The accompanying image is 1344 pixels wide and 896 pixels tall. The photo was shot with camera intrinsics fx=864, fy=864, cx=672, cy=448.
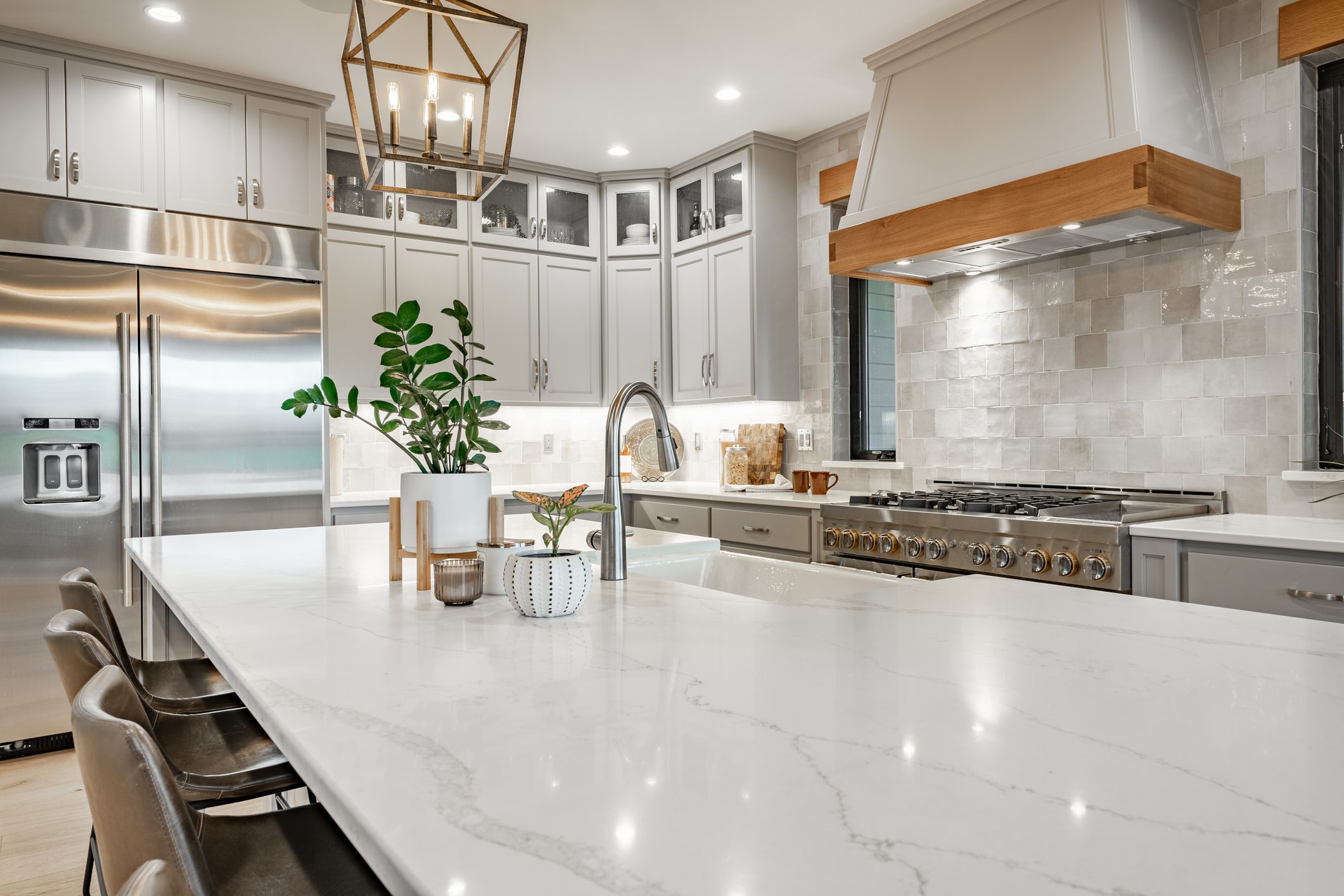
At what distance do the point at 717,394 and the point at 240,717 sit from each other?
3156 mm

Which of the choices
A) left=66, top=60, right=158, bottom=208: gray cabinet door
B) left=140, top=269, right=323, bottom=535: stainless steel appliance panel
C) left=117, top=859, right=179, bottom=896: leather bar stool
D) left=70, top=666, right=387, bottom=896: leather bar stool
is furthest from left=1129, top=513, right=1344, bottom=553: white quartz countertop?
left=66, top=60, right=158, bottom=208: gray cabinet door

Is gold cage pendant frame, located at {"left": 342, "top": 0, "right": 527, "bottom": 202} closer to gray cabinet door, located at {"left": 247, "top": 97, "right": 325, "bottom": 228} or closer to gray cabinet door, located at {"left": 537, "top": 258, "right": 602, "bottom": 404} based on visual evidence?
gray cabinet door, located at {"left": 247, "top": 97, "right": 325, "bottom": 228}

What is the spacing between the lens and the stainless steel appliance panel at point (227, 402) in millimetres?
3400

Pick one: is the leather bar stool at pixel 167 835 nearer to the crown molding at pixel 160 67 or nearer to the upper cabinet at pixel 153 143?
the upper cabinet at pixel 153 143

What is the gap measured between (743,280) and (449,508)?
2.92m

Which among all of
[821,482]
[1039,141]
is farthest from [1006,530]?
[821,482]

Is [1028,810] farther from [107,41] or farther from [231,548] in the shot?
[107,41]

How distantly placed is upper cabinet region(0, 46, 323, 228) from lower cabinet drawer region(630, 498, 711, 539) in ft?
6.74

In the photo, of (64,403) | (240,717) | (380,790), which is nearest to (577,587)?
(380,790)

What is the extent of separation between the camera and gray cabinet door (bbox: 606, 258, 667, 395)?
189 inches

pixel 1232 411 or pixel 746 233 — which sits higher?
pixel 746 233

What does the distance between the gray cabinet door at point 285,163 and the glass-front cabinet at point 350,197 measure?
0.82ft

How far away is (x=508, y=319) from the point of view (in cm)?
458

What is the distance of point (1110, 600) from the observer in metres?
1.40
